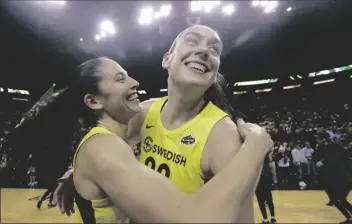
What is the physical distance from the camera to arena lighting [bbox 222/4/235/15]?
11.4 metres

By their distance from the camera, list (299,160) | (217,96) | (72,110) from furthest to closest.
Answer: (299,160)
(217,96)
(72,110)

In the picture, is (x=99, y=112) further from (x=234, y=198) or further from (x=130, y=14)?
(x=130, y=14)

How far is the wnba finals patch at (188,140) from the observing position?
5.29 ft

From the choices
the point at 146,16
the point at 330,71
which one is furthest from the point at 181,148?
the point at 330,71

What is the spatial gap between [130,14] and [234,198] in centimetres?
1116

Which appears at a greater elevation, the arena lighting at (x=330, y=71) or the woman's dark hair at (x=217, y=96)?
the arena lighting at (x=330, y=71)

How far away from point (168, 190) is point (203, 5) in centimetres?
1082

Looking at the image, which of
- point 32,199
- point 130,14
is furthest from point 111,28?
point 32,199

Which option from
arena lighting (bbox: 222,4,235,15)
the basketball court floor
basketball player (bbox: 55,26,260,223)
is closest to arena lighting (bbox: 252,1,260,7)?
arena lighting (bbox: 222,4,235,15)

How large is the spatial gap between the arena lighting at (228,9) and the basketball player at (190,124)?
1019 centimetres

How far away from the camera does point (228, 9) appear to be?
11.6 meters

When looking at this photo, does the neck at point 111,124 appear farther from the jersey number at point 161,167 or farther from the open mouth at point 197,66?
the open mouth at point 197,66

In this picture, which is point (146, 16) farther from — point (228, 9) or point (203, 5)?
point (228, 9)

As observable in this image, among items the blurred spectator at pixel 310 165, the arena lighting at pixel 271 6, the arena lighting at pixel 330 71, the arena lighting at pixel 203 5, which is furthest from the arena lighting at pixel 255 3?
the blurred spectator at pixel 310 165
